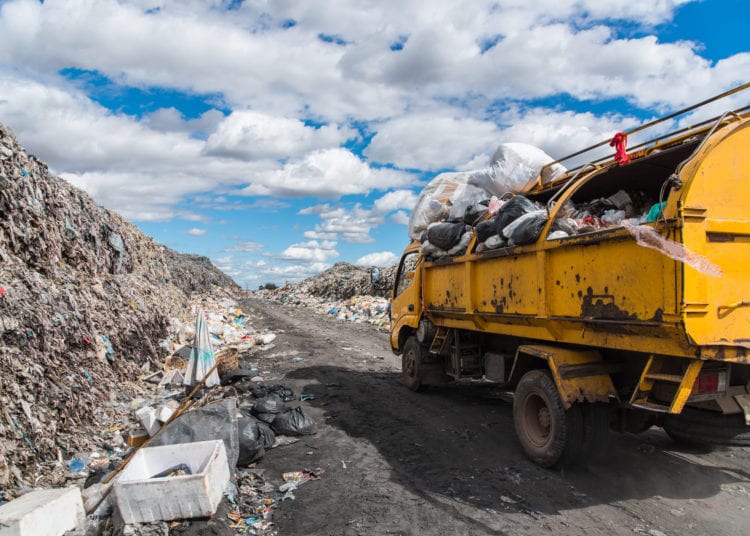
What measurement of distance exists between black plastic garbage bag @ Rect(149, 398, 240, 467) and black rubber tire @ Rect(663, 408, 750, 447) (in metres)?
3.63

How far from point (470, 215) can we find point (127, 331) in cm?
609

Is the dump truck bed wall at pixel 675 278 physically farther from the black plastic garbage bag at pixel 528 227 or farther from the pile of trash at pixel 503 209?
the pile of trash at pixel 503 209

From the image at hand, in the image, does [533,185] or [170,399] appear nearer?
[533,185]

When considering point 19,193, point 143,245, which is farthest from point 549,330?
point 143,245

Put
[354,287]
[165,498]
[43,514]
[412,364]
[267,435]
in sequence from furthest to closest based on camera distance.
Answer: [354,287] → [412,364] → [267,435] → [165,498] → [43,514]

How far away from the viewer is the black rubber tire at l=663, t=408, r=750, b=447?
3463mm

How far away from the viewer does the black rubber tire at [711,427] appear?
3.46 metres

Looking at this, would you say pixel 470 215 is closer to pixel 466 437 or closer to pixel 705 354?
pixel 466 437

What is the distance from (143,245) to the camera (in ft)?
46.6

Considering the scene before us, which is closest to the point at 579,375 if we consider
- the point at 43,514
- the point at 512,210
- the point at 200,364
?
the point at 512,210

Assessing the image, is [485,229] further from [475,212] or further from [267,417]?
[267,417]

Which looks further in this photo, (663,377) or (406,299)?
(406,299)

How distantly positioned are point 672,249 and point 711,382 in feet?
3.25

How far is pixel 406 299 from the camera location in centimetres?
728
